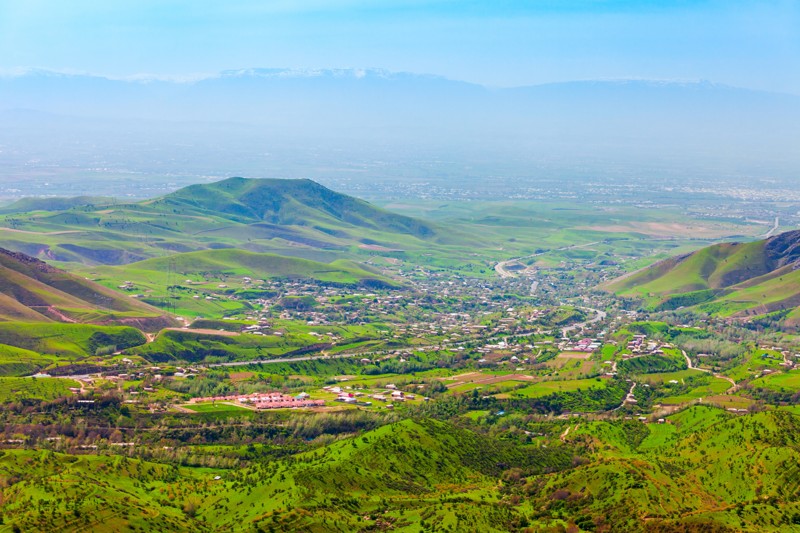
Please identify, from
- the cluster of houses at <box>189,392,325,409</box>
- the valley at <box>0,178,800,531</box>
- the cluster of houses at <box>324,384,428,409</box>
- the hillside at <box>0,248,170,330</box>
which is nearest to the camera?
the valley at <box>0,178,800,531</box>

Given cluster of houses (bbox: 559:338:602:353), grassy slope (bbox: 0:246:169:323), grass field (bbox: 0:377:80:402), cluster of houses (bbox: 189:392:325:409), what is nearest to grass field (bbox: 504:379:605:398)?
cluster of houses (bbox: 559:338:602:353)

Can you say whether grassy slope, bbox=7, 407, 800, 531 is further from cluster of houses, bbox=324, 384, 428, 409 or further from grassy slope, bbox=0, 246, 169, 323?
grassy slope, bbox=0, 246, 169, 323

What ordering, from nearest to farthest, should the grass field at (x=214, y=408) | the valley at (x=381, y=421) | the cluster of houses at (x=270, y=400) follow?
the valley at (x=381, y=421), the grass field at (x=214, y=408), the cluster of houses at (x=270, y=400)

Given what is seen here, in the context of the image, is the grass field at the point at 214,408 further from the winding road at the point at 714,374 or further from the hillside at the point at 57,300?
the winding road at the point at 714,374

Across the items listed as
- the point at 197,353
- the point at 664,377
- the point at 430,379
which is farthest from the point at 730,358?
the point at 197,353

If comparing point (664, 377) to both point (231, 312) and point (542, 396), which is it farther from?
point (231, 312)

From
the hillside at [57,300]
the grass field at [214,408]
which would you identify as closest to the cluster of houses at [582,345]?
the grass field at [214,408]
